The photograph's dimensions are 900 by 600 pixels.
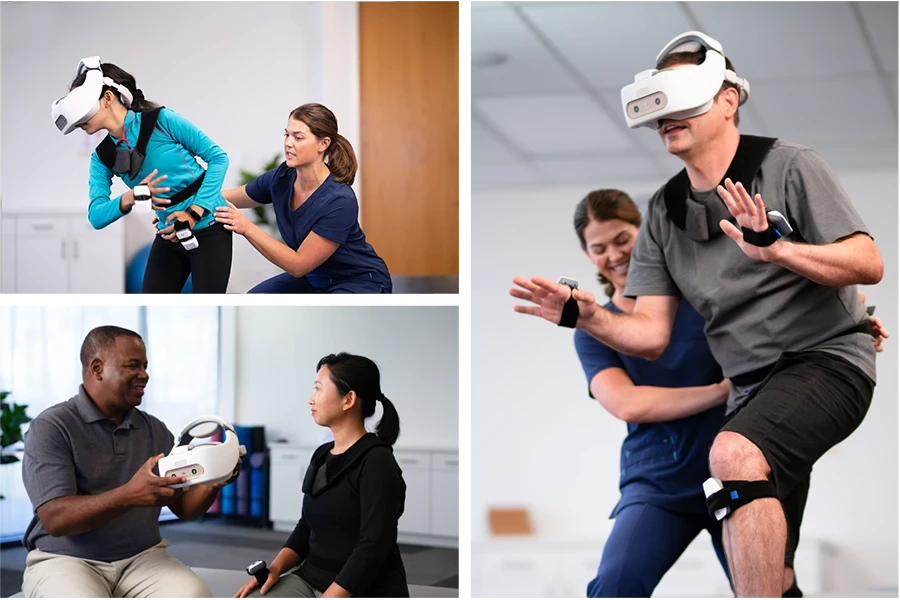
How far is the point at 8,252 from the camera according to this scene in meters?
3.52

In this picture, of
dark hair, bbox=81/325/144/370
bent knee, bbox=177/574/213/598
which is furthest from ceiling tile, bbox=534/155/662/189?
bent knee, bbox=177/574/213/598

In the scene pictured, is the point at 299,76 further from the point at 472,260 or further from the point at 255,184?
the point at 472,260

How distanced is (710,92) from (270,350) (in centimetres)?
170

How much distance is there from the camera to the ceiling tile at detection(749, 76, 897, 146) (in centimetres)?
357

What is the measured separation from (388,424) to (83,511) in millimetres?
1065

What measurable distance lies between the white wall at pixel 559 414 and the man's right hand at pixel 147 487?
111cm

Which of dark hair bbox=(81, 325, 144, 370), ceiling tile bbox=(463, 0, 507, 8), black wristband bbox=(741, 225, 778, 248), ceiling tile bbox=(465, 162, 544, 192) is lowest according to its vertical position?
dark hair bbox=(81, 325, 144, 370)

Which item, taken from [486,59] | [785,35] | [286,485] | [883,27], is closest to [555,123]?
[486,59]

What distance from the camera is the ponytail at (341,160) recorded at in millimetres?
3348

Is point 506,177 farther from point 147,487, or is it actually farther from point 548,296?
point 147,487

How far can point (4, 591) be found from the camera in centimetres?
336

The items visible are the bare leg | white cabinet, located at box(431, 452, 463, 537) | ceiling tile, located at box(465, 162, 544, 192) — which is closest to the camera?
the bare leg

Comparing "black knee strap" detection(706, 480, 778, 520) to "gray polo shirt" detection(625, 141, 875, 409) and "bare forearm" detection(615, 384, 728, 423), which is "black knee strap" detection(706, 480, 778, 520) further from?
"bare forearm" detection(615, 384, 728, 423)

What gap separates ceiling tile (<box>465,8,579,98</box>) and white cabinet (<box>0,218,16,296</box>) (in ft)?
5.78
